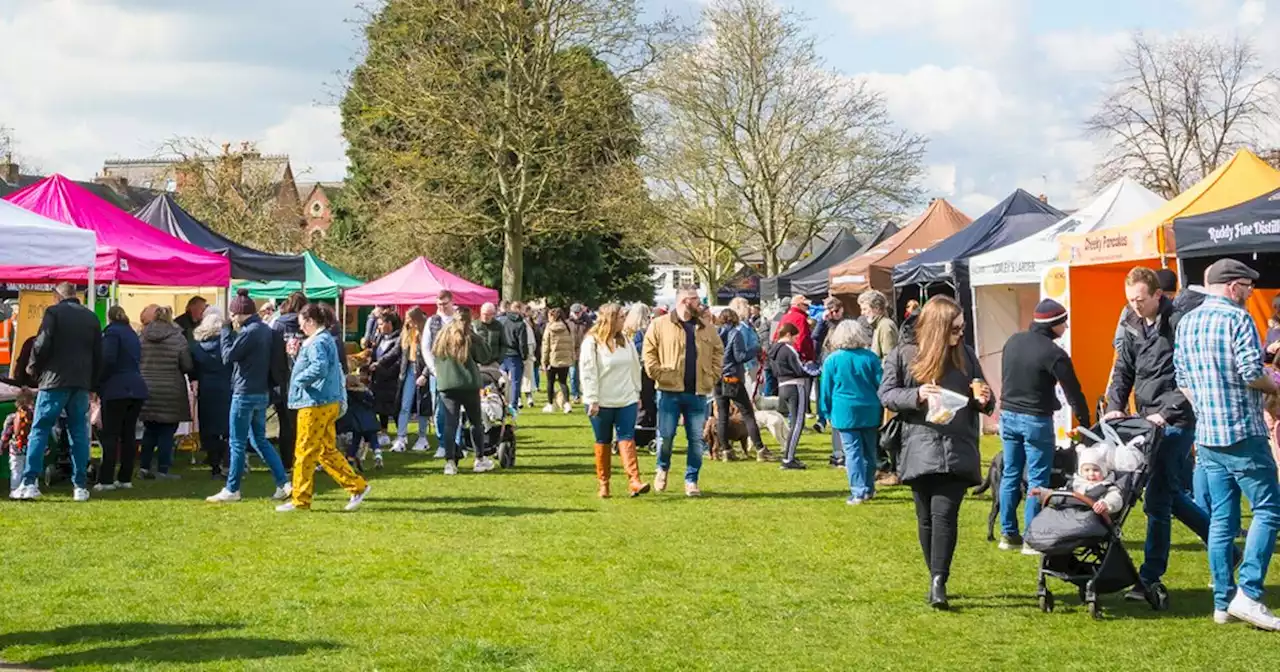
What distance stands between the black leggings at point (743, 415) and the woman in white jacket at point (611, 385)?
339 centimetres

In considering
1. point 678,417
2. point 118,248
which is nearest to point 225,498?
point 678,417

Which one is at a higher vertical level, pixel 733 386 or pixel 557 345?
pixel 557 345

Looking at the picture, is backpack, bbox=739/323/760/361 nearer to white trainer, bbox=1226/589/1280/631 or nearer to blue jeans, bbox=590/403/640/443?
blue jeans, bbox=590/403/640/443

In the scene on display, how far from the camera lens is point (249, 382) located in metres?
11.7

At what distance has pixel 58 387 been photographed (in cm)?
1176

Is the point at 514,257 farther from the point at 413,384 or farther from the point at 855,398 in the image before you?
the point at 855,398

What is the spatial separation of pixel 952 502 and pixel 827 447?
1022 cm

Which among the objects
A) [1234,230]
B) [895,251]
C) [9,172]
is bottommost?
[1234,230]

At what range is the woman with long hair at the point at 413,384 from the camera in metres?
16.2

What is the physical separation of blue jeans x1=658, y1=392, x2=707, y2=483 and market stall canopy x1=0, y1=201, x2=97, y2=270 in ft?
18.9

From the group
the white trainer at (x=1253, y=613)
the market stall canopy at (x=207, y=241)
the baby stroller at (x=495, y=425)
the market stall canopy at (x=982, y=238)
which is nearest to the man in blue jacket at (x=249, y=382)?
the baby stroller at (x=495, y=425)

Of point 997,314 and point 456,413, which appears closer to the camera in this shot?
point 456,413

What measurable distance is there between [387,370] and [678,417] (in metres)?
5.23

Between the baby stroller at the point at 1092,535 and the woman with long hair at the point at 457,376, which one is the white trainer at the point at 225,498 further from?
the baby stroller at the point at 1092,535
